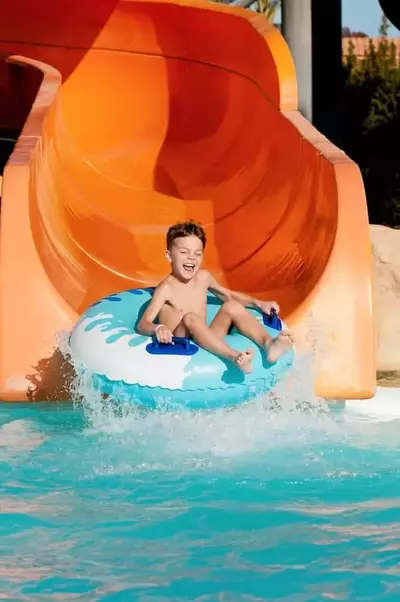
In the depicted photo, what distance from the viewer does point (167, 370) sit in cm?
331

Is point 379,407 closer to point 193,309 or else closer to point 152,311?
point 193,309

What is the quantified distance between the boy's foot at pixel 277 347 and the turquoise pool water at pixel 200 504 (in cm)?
22

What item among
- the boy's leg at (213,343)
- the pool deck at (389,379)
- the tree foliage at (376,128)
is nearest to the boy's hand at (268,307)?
the boy's leg at (213,343)

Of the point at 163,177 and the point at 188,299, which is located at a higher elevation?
the point at 163,177

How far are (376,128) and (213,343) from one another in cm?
1077

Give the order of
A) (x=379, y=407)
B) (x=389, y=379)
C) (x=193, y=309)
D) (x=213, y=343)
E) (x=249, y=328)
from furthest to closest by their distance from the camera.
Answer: (x=389, y=379), (x=379, y=407), (x=193, y=309), (x=249, y=328), (x=213, y=343)

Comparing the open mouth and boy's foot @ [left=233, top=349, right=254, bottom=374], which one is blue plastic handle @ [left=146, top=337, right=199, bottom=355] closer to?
boy's foot @ [left=233, top=349, right=254, bottom=374]

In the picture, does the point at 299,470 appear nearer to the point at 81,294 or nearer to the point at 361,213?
the point at 361,213

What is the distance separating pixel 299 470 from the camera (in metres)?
3.04

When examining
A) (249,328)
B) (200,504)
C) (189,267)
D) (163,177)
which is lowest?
(200,504)

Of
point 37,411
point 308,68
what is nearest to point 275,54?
point 308,68

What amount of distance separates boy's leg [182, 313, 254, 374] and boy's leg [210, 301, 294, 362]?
91mm

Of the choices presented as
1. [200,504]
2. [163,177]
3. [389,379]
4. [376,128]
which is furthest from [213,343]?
[376,128]

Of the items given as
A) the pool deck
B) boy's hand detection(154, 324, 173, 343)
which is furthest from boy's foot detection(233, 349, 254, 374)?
the pool deck
